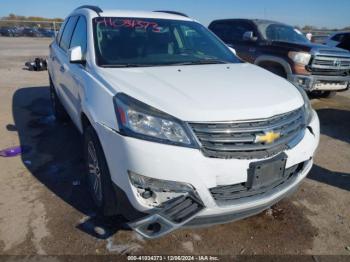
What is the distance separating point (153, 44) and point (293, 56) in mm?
4373

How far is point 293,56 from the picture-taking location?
22.9 feet

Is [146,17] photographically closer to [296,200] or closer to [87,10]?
[87,10]

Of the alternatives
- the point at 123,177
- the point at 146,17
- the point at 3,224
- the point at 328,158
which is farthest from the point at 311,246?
the point at 146,17

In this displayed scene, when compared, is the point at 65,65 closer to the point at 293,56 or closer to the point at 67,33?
the point at 67,33

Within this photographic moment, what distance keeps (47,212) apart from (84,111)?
101cm

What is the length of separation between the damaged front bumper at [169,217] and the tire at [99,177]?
0.38 metres

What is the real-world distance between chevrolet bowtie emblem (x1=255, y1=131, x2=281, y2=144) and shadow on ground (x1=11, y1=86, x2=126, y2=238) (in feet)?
4.73

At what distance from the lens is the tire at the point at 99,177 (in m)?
2.50

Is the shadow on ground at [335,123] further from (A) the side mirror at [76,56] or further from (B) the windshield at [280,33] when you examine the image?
(A) the side mirror at [76,56]

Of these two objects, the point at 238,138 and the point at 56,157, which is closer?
the point at 238,138

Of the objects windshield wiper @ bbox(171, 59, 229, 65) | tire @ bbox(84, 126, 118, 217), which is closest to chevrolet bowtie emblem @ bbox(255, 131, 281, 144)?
tire @ bbox(84, 126, 118, 217)

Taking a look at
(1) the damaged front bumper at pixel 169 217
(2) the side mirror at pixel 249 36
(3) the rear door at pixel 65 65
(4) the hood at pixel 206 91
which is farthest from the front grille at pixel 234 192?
(2) the side mirror at pixel 249 36

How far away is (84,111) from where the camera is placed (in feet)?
9.65

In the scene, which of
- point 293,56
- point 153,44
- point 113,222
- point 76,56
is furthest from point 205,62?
point 293,56
